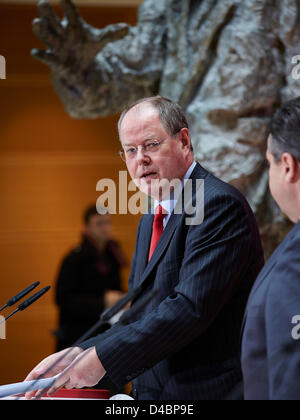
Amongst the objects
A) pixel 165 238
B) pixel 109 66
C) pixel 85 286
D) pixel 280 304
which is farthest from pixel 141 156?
pixel 85 286

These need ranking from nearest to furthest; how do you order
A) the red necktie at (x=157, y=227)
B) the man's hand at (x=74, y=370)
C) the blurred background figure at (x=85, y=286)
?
the man's hand at (x=74, y=370), the red necktie at (x=157, y=227), the blurred background figure at (x=85, y=286)

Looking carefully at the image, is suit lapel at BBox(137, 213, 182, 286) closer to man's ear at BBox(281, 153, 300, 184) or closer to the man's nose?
the man's nose

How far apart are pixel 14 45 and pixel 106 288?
2.37 m

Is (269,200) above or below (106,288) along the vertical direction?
above

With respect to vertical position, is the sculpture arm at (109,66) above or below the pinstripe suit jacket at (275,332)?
above

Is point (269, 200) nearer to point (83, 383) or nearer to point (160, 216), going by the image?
point (160, 216)

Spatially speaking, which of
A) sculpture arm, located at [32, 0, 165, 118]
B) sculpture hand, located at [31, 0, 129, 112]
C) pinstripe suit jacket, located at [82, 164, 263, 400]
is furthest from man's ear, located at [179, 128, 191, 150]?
sculpture arm, located at [32, 0, 165, 118]

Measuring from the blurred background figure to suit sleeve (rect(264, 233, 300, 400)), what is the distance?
7.27 feet

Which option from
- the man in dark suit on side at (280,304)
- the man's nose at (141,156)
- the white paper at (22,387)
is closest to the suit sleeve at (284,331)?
the man in dark suit on side at (280,304)

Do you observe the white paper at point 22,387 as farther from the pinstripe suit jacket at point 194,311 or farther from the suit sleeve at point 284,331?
the suit sleeve at point 284,331

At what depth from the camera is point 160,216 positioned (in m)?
1.58

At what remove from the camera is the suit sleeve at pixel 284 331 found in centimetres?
96

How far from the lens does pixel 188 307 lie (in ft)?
4.40
